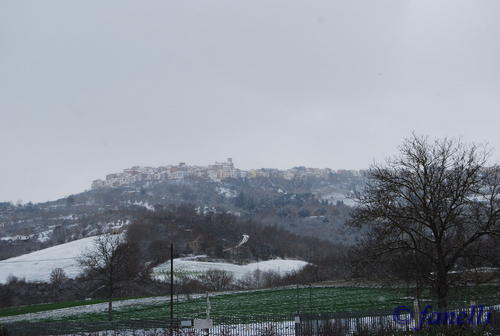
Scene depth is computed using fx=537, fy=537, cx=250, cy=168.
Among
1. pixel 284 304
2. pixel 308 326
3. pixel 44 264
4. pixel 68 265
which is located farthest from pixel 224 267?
pixel 308 326

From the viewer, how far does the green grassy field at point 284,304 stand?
2961 cm

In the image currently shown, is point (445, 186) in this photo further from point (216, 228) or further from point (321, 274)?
point (216, 228)

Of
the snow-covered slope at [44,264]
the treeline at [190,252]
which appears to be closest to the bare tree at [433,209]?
the treeline at [190,252]

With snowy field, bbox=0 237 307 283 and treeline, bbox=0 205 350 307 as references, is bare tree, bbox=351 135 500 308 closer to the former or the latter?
treeline, bbox=0 205 350 307

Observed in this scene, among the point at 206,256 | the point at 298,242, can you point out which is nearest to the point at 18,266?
the point at 206,256

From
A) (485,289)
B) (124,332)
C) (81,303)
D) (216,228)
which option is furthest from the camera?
(216,228)

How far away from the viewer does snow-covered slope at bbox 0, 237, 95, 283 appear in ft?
307

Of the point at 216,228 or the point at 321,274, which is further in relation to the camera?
the point at 216,228

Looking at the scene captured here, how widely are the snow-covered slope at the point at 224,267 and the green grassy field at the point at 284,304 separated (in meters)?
33.1

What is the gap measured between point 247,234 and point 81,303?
9803 centimetres

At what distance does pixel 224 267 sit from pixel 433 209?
8692 cm

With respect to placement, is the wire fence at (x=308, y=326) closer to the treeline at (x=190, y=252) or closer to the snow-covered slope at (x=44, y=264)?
the treeline at (x=190, y=252)

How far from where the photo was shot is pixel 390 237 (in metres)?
26.7

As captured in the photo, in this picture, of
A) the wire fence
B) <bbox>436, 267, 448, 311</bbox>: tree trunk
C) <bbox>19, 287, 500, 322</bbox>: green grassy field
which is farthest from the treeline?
the wire fence
